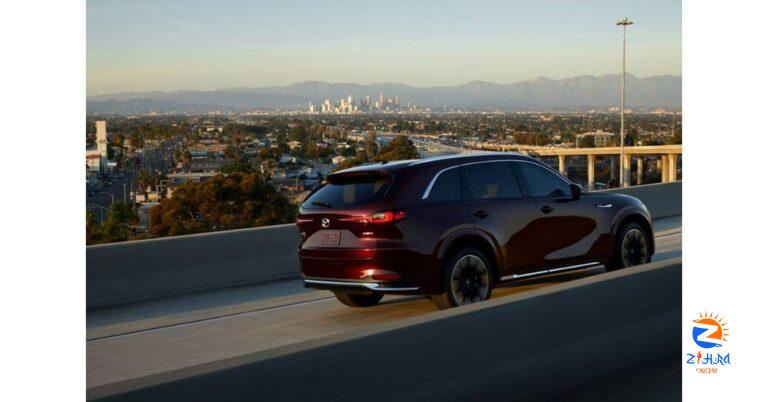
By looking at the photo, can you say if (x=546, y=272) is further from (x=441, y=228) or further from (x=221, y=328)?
(x=221, y=328)

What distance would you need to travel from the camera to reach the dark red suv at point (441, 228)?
35.2 ft

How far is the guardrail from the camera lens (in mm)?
12945

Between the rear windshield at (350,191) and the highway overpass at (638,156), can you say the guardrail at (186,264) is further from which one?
the highway overpass at (638,156)

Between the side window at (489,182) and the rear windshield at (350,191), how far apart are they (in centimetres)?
105

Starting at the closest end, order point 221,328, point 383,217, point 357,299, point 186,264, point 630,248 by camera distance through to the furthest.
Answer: point 383,217 → point 221,328 → point 357,299 → point 630,248 → point 186,264

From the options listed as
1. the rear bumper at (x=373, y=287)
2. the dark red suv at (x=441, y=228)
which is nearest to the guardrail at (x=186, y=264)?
the dark red suv at (x=441, y=228)

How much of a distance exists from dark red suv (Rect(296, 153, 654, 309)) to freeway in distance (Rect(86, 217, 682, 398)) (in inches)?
17.4

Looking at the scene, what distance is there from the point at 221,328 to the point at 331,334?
4.26 m

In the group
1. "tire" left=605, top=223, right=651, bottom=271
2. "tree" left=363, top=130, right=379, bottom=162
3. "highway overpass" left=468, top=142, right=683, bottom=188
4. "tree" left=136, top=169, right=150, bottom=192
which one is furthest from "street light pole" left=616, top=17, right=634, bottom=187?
"tire" left=605, top=223, right=651, bottom=271

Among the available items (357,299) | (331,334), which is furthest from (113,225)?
(331,334)

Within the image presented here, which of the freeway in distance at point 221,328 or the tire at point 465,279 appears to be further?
the tire at point 465,279

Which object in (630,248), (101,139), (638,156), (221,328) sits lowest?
(221,328)

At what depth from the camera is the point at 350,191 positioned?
1118 cm
